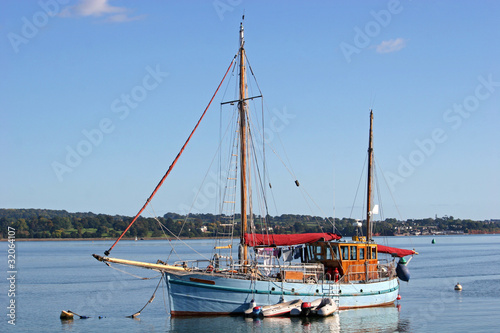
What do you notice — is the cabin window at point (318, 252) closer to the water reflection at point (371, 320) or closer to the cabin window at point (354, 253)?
the cabin window at point (354, 253)

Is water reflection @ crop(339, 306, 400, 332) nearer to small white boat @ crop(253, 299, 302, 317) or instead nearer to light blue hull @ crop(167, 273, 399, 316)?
small white boat @ crop(253, 299, 302, 317)

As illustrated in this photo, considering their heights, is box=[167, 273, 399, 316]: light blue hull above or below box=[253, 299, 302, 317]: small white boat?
above

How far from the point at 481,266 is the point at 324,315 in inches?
2341

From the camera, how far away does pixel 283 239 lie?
151 feet

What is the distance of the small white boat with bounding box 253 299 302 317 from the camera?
40.9 m

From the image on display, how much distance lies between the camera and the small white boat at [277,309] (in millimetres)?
40875

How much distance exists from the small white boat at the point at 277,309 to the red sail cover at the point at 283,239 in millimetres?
4174

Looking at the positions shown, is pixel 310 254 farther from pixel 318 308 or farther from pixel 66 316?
pixel 66 316

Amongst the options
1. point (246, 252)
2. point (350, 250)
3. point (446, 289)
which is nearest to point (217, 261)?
point (246, 252)

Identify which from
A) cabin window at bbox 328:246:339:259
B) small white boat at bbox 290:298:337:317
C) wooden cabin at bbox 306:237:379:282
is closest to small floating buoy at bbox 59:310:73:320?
small white boat at bbox 290:298:337:317

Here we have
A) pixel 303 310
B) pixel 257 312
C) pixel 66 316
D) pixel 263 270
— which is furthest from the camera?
pixel 66 316

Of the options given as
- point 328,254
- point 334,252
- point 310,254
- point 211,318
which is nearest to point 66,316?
point 211,318

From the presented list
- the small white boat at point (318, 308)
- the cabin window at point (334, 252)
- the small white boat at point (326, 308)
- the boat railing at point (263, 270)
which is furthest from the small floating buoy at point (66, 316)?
the cabin window at point (334, 252)

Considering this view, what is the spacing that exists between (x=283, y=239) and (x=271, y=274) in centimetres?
296
